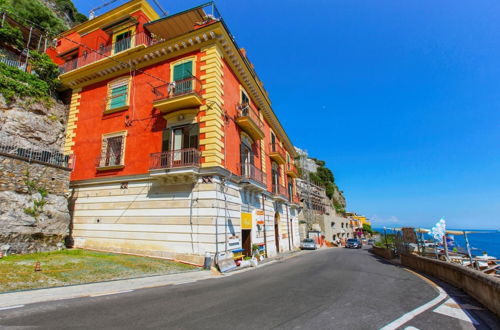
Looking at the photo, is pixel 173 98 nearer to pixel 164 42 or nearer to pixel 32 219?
pixel 164 42

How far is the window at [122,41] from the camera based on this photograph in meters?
16.9

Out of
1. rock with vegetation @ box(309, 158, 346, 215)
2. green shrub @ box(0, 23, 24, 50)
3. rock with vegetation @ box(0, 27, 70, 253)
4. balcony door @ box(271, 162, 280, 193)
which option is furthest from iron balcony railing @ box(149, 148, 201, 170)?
rock with vegetation @ box(309, 158, 346, 215)

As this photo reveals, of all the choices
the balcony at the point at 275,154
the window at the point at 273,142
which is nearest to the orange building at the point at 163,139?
the balcony at the point at 275,154

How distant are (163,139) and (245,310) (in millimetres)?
11063

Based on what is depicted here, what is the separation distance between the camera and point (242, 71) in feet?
56.1

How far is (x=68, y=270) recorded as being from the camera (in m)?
8.63

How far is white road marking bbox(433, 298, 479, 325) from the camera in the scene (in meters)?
4.78

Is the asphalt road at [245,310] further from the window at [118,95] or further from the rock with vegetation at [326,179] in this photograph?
the rock with vegetation at [326,179]

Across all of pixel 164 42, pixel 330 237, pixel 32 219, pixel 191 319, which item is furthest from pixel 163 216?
pixel 330 237

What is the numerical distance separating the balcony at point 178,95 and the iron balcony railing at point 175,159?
2657mm

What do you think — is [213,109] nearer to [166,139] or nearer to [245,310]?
[166,139]

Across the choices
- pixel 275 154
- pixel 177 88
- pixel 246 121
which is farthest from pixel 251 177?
pixel 275 154

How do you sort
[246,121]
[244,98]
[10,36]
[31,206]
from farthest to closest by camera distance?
[10,36], [244,98], [246,121], [31,206]

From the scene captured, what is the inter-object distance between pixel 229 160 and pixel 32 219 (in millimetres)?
9858
